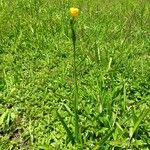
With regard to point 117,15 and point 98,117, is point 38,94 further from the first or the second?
point 117,15

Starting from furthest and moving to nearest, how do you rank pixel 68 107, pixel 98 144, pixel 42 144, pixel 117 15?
pixel 117 15
pixel 68 107
pixel 42 144
pixel 98 144

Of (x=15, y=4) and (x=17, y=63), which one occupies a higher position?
(x=15, y=4)

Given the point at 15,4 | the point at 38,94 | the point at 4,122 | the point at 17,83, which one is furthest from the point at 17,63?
the point at 15,4

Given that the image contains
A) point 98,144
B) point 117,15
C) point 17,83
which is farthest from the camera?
point 117,15

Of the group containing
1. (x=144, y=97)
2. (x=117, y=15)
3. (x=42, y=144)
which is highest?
(x=117, y=15)

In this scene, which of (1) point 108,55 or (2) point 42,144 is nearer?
(2) point 42,144

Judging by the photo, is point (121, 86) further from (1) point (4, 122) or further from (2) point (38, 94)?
(1) point (4, 122)
